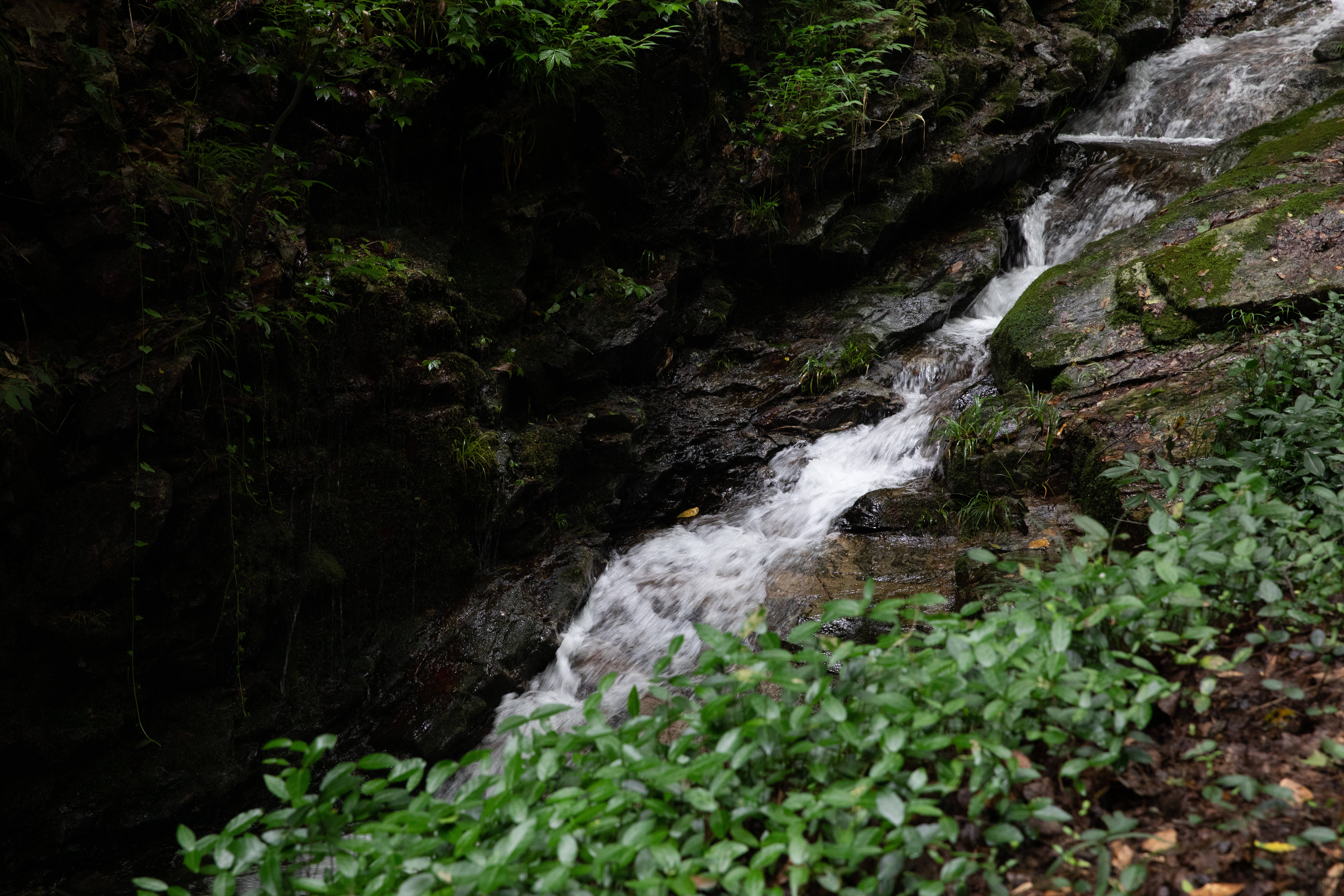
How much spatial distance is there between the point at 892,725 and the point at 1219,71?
39.5ft

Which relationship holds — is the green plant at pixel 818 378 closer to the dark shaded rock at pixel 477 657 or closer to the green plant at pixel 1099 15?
the dark shaded rock at pixel 477 657

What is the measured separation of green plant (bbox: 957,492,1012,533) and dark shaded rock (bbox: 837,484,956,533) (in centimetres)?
10

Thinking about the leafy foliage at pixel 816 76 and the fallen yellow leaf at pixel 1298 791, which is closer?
the fallen yellow leaf at pixel 1298 791

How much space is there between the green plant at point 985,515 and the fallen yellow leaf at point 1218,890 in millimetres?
3551

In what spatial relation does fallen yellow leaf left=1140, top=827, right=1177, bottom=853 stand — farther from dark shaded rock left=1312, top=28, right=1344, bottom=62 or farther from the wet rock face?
dark shaded rock left=1312, top=28, right=1344, bottom=62

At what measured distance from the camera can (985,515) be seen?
17.4ft

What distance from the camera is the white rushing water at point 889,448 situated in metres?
5.31

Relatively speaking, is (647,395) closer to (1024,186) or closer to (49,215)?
(49,215)

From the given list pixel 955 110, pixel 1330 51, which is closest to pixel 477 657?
pixel 955 110

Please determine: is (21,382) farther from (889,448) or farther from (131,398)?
(889,448)

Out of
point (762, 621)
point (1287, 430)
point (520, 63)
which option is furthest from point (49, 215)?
point (1287, 430)

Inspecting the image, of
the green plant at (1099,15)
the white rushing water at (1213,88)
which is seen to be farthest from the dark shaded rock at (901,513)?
the green plant at (1099,15)

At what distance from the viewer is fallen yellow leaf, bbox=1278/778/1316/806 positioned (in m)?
1.84

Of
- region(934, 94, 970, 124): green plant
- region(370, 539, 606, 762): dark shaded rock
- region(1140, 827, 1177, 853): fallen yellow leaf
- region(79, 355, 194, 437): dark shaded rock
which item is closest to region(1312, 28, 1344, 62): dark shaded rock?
region(934, 94, 970, 124): green plant
